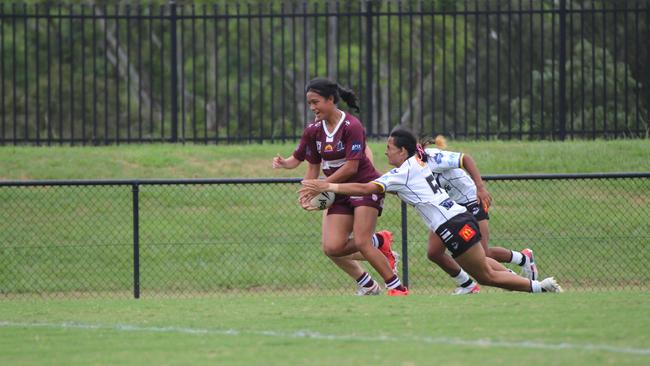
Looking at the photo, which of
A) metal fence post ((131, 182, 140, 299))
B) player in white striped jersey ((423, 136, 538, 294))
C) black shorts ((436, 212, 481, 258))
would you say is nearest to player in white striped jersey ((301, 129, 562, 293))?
black shorts ((436, 212, 481, 258))

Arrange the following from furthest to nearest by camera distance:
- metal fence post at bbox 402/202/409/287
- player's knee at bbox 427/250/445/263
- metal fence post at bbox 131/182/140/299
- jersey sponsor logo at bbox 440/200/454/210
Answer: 1. metal fence post at bbox 402/202/409/287
2. metal fence post at bbox 131/182/140/299
3. player's knee at bbox 427/250/445/263
4. jersey sponsor logo at bbox 440/200/454/210

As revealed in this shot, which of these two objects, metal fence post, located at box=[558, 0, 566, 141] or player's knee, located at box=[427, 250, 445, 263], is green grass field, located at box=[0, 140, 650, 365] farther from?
metal fence post, located at box=[558, 0, 566, 141]

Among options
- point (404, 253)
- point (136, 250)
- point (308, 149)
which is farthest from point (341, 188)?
point (136, 250)

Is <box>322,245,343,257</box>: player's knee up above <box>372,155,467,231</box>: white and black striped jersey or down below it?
below

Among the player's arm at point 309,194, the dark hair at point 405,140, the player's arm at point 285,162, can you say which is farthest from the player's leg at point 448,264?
the player's arm at point 285,162

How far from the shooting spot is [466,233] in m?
9.55

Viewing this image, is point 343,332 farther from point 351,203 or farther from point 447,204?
point 351,203

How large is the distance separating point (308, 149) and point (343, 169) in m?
0.56

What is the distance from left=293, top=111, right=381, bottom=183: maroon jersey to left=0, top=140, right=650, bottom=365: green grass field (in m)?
1.12

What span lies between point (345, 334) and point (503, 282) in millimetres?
2567

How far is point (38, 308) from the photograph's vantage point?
9992 mm

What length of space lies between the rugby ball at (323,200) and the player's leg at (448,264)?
926mm

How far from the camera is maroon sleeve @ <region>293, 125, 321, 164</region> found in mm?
10266

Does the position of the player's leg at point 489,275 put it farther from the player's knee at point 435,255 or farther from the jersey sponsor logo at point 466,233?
the player's knee at point 435,255
